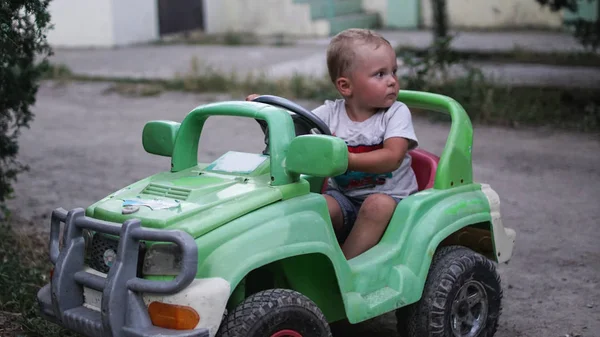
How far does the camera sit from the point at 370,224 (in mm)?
3527

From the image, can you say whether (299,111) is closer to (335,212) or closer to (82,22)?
(335,212)

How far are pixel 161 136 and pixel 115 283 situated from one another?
96cm

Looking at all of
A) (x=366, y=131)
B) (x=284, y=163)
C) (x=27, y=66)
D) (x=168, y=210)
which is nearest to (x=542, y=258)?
(x=366, y=131)

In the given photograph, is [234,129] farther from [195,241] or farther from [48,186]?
[195,241]

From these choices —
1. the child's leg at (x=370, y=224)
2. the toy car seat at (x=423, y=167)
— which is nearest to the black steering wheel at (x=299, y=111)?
the child's leg at (x=370, y=224)

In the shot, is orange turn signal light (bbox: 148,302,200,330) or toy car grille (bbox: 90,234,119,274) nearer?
orange turn signal light (bbox: 148,302,200,330)

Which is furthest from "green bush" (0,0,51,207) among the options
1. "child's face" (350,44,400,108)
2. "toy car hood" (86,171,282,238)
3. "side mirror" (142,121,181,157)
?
"child's face" (350,44,400,108)

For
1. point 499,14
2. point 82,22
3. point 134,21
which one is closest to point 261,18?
point 134,21

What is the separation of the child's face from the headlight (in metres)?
1.09

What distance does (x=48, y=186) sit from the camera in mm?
6766

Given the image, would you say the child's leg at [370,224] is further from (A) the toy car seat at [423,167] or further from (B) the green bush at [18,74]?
(B) the green bush at [18,74]

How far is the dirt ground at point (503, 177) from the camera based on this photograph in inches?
168

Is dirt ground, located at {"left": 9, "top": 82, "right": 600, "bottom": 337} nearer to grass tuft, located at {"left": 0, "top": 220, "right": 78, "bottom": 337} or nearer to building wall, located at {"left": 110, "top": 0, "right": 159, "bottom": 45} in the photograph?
grass tuft, located at {"left": 0, "top": 220, "right": 78, "bottom": 337}

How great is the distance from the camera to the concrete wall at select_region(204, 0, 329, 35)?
15.5 metres
